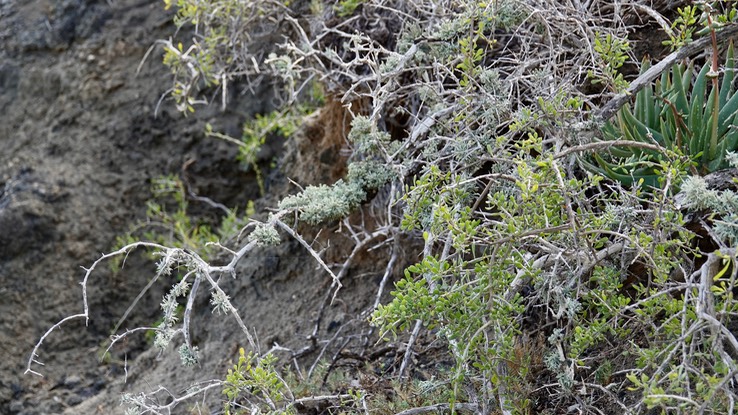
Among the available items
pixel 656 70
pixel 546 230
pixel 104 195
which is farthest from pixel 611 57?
pixel 104 195

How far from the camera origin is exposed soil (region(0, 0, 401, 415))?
14.8ft

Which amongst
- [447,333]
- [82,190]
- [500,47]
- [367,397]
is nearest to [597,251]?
[447,333]

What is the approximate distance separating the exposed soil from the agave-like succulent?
4.70 ft

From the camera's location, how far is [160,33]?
229 inches

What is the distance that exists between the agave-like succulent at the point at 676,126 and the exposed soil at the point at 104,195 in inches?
56.3

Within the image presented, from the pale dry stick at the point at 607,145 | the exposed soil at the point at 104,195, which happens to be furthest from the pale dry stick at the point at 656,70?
the exposed soil at the point at 104,195

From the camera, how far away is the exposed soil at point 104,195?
14.8ft

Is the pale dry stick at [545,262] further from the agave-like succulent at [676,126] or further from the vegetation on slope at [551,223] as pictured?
the agave-like succulent at [676,126]

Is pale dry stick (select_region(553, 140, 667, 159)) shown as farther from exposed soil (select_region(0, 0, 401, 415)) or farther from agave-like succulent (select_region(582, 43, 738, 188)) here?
exposed soil (select_region(0, 0, 401, 415))

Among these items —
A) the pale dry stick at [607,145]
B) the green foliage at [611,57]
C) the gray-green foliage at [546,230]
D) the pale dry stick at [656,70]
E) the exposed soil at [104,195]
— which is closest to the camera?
the gray-green foliage at [546,230]

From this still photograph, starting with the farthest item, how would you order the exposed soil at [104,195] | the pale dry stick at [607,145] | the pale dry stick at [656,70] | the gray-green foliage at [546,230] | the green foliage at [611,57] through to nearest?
the exposed soil at [104,195]
the pale dry stick at [656,70]
the green foliage at [611,57]
the pale dry stick at [607,145]
the gray-green foliage at [546,230]

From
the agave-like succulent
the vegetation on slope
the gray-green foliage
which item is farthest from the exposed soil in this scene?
the agave-like succulent

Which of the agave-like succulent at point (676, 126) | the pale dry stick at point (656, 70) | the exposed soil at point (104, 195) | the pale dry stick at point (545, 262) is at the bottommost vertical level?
the exposed soil at point (104, 195)

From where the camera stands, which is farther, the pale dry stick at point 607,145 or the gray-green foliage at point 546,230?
the pale dry stick at point 607,145
